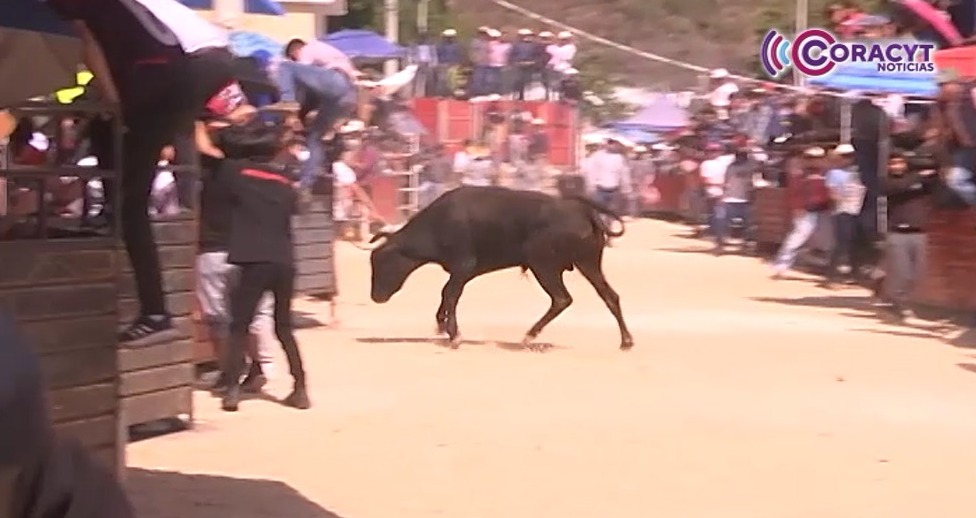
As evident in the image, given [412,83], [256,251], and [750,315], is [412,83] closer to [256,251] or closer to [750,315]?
[750,315]

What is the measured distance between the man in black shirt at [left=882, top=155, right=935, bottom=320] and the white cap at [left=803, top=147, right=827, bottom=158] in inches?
217

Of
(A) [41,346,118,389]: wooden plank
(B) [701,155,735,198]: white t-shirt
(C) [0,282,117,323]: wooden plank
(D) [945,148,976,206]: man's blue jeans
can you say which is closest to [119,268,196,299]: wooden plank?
(A) [41,346,118,389]: wooden plank

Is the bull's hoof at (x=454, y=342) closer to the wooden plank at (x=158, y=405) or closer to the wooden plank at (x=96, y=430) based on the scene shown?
the wooden plank at (x=158, y=405)

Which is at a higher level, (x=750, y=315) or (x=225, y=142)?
(x=225, y=142)

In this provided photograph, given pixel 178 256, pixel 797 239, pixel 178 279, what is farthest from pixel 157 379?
pixel 797 239

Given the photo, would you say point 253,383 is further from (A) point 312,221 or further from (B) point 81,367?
(B) point 81,367

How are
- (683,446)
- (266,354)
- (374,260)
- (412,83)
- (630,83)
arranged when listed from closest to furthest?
(683,446), (266,354), (374,260), (412,83), (630,83)

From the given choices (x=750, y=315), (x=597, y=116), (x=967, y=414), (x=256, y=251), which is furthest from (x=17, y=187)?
(x=597, y=116)

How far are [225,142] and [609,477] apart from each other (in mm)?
3235

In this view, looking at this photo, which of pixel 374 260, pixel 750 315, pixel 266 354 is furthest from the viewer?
pixel 750 315

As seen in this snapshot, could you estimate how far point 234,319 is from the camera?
996 cm

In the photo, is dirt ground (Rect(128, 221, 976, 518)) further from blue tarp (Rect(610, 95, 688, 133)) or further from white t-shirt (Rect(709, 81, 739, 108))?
blue tarp (Rect(610, 95, 688, 133))

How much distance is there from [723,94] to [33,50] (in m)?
32.9

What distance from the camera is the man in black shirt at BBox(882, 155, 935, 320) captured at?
16.9 meters
